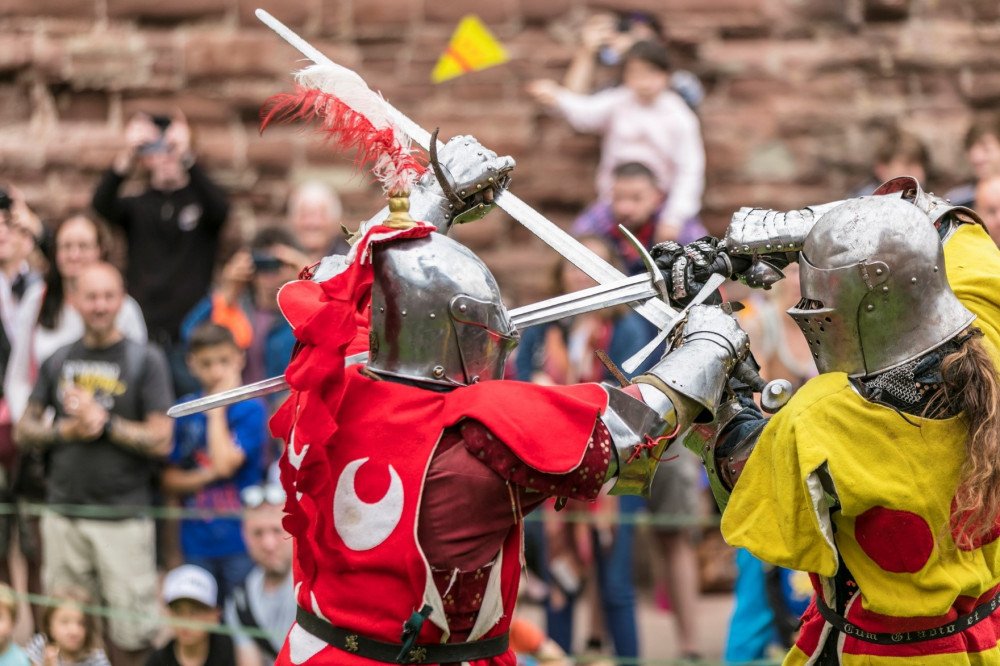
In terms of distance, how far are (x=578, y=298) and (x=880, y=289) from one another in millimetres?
783

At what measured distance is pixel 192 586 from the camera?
571 cm

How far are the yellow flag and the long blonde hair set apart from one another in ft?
11.3

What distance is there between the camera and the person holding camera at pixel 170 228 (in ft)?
24.0

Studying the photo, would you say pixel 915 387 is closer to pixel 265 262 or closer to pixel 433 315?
pixel 433 315

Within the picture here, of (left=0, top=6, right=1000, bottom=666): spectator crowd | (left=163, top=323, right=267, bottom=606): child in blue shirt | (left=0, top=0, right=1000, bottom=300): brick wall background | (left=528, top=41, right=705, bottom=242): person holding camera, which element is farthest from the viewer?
(left=0, top=0, right=1000, bottom=300): brick wall background

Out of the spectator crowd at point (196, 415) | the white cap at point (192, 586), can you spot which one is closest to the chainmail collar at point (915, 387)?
the spectator crowd at point (196, 415)

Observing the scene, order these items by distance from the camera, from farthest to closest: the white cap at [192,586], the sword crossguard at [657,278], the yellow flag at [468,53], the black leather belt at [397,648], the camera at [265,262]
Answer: the camera at [265,262] → the yellow flag at [468,53] → the white cap at [192,586] → the sword crossguard at [657,278] → the black leather belt at [397,648]

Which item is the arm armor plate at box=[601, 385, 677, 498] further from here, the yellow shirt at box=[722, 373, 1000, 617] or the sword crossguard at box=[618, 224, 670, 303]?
the sword crossguard at box=[618, 224, 670, 303]

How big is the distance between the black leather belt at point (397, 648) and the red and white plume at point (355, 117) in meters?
1.06

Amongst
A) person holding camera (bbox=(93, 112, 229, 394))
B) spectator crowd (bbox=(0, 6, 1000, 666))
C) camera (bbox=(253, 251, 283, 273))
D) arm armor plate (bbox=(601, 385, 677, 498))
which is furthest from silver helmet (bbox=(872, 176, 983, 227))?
person holding camera (bbox=(93, 112, 229, 394))

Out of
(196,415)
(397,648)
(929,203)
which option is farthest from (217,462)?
(929,203)

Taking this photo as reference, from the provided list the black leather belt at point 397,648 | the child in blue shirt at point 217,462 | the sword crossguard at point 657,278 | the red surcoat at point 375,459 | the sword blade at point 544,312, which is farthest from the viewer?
the child in blue shirt at point 217,462

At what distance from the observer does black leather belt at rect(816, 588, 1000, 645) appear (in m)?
3.62

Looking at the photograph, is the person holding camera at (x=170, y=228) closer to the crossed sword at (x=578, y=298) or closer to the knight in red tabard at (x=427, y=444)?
the crossed sword at (x=578, y=298)
